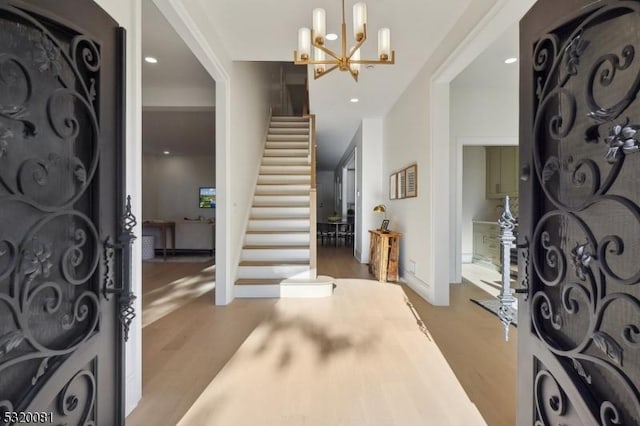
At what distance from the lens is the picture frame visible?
418 cm

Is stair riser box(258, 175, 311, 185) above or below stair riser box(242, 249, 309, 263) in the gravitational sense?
above

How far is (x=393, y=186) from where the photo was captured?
5.40m

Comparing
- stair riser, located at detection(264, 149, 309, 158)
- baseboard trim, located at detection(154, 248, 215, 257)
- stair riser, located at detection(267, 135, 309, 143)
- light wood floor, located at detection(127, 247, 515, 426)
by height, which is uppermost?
stair riser, located at detection(267, 135, 309, 143)

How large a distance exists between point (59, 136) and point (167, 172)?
30.0 feet

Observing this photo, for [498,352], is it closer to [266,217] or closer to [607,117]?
[607,117]

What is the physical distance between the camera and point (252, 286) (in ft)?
12.8

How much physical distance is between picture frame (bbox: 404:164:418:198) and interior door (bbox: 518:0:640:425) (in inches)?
119

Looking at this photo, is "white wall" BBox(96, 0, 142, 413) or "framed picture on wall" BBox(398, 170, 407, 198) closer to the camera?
"white wall" BBox(96, 0, 142, 413)

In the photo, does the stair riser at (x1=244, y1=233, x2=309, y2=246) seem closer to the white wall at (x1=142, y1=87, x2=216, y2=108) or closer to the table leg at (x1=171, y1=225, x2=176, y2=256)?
the white wall at (x1=142, y1=87, x2=216, y2=108)

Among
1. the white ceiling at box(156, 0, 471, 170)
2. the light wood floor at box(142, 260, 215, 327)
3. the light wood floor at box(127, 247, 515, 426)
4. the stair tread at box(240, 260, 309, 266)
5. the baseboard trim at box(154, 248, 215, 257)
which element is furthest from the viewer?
the baseboard trim at box(154, 248, 215, 257)

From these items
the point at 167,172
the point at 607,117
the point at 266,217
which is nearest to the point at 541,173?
the point at 607,117

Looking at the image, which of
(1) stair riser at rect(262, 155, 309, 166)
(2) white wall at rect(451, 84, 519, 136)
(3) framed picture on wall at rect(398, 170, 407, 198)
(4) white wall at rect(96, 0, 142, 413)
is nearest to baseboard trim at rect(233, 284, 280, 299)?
(4) white wall at rect(96, 0, 142, 413)

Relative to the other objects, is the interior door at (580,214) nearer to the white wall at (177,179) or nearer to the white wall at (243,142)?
the white wall at (243,142)

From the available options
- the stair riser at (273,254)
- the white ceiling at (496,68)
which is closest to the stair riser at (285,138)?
the stair riser at (273,254)
